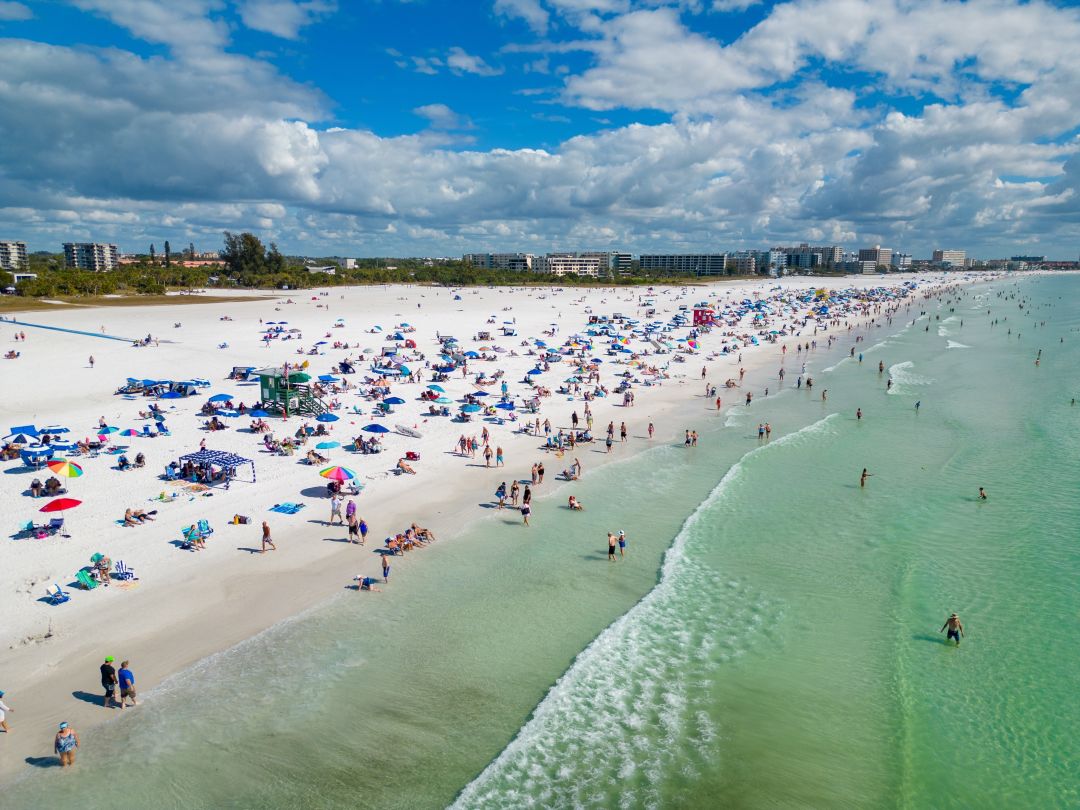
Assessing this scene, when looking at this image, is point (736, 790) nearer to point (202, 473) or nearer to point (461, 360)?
point (202, 473)

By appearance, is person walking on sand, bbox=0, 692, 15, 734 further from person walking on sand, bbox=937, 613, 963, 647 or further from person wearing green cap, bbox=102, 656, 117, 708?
person walking on sand, bbox=937, 613, 963, 647

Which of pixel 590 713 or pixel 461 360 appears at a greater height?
pixel 461 360

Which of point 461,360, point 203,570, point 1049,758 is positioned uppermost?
point 461,360

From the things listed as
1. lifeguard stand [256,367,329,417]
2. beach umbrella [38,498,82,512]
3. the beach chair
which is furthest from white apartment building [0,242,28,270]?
the beach chair

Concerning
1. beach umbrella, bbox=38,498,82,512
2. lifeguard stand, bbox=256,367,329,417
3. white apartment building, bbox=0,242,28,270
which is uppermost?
white apartment building, bbox=0,242,28,270

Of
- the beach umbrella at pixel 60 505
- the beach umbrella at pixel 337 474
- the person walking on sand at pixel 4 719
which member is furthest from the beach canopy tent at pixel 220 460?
the person walking on sand at pixel 4 719

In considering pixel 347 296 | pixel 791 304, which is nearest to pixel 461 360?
pixel 347 296

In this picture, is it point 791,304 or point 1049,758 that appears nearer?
point 1049,758
